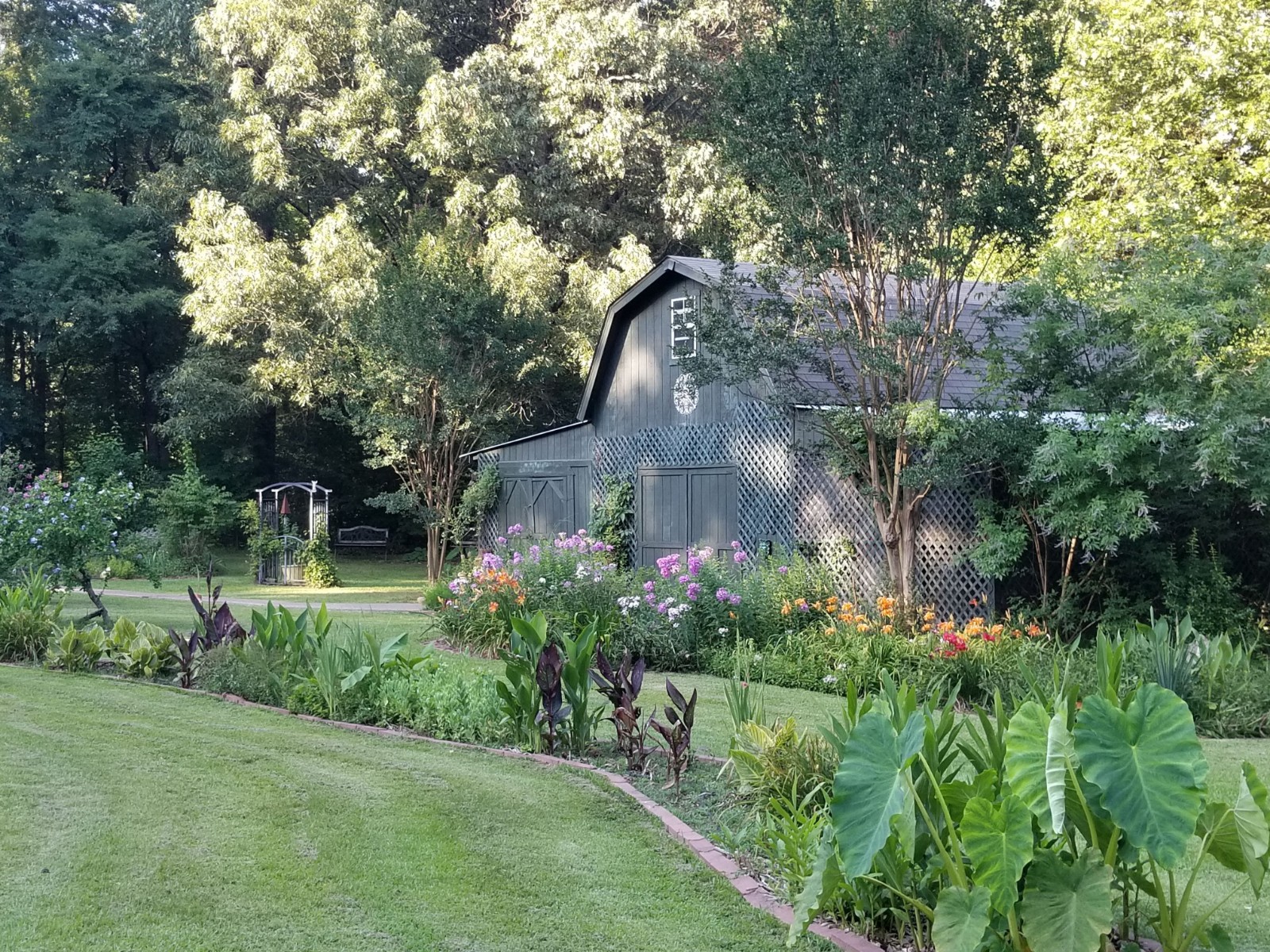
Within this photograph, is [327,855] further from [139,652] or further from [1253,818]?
[139,652]

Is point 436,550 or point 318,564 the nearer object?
point 436,550

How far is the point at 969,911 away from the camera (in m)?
3.12

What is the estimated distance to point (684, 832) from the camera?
4891 millimetres

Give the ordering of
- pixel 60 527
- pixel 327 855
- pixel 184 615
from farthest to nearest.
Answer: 1. pixel 184 615
2. pixel 60 527
3. pixel 327 855

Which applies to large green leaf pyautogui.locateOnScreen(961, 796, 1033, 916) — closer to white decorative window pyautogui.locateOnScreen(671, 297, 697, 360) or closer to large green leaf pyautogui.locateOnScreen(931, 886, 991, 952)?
large green leaf pyautogui.locateOnScreen(931, 886, 991, 952)

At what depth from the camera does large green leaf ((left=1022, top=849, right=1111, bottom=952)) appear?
9.80ft

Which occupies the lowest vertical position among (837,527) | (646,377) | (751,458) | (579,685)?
(579,685)

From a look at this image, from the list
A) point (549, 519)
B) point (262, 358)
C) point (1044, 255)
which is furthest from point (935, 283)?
point (262, 358)

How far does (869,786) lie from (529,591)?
27.3 ft

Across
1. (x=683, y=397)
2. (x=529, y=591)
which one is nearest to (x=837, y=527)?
(x=683, y=397)

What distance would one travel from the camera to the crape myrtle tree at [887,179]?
10.4 m

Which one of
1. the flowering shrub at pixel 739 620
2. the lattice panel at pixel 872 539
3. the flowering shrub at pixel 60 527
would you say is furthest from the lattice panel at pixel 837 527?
the flowering shrub at pixel 60 527

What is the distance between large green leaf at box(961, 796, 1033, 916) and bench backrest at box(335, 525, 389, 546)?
27096 millimetres

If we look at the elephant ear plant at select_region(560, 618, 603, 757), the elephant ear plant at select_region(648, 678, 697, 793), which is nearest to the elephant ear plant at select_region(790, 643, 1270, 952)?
the elephant ear plant at select_region(648, 678, 697, 793)
